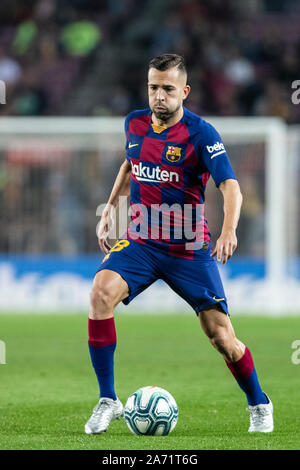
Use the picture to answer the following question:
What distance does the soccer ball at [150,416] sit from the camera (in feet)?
19.0

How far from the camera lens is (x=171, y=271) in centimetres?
606

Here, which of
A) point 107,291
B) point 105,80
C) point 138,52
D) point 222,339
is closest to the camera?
point 107,291

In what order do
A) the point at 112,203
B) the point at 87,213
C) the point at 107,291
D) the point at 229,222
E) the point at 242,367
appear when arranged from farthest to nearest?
the point at 87,213
the point at 112,203
the point at 242,367
the point at 107,291
the point at 229,222

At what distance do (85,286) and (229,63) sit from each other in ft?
23.5

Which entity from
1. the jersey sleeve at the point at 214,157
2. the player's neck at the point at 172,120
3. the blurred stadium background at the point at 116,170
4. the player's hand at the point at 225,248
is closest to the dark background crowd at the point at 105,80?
the blurred stadium background at the point at 116,170

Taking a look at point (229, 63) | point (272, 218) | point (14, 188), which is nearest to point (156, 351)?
point (272, 218)

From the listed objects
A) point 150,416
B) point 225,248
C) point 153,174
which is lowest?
point 150,416

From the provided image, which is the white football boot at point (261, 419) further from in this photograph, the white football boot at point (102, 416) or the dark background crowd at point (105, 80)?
the dark background crowd at point (105, 80)

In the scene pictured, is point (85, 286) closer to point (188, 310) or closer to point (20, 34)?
point (188, 310)

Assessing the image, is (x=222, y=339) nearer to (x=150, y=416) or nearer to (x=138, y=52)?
(x=150, y=416)

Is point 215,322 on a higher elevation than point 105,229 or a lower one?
lower

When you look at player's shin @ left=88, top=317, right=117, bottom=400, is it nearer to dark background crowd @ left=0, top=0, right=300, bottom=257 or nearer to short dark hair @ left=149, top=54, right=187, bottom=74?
short dark hair @ left=149, top=54, right=187, bottom=74

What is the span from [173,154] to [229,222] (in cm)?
68

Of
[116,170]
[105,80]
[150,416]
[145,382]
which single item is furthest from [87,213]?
[150,416]
